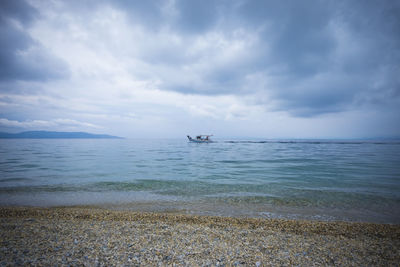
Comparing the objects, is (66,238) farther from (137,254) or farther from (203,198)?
(203,198)

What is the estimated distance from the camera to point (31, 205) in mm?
9703

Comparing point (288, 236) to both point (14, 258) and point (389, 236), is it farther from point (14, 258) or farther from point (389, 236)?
point (14, 258)

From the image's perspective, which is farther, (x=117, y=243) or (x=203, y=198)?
(x=203, y=198)

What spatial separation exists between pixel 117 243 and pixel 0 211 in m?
7.08

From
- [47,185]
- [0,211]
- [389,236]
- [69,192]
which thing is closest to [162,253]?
[389,236]

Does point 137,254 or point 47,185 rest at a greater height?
point 137,254

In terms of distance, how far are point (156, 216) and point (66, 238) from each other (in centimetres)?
315

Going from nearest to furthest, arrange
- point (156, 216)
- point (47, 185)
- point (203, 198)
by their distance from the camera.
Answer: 1. point (156, 216)
2. point (203, 198)
3. point (47, 185)

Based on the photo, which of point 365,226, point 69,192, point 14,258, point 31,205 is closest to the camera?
point 14,258

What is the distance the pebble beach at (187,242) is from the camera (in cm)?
445

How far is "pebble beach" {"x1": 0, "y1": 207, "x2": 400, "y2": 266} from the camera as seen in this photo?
A: 4445 millimetres

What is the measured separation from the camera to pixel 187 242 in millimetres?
5309

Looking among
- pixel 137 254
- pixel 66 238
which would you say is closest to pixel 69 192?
pixel 66 238

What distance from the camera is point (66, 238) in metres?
5.40
